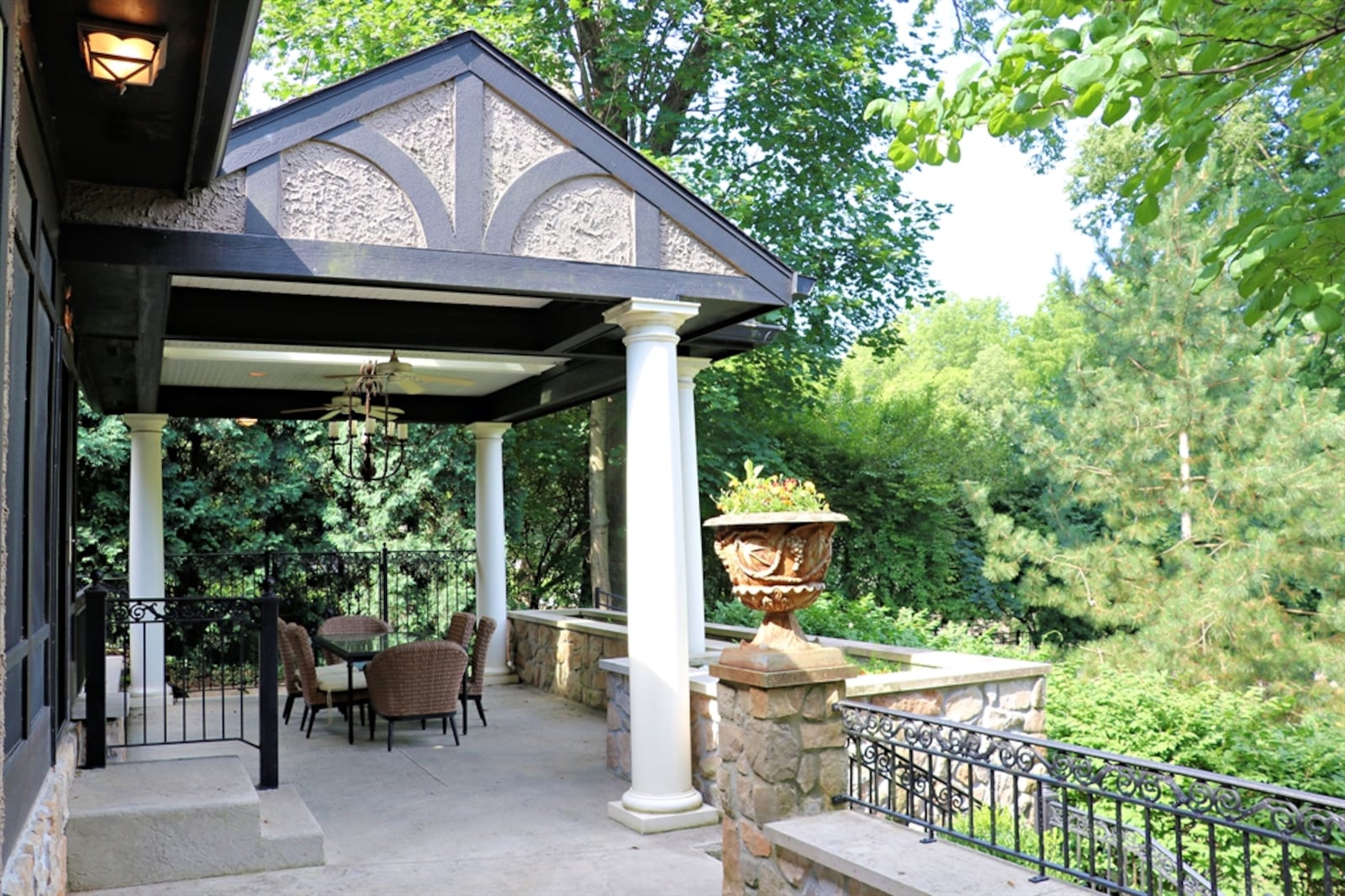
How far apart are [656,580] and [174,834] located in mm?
2680

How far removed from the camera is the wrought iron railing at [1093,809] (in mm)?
3336

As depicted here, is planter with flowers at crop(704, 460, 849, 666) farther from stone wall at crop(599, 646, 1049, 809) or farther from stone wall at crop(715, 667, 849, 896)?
stone wall at crop(599, 646, 1049, 809)

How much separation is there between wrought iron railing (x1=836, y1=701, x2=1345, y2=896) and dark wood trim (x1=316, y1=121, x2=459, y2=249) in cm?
306

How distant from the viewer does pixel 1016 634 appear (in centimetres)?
1700

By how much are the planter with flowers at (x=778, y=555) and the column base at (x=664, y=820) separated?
5.21 ft

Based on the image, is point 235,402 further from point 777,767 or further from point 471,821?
point 777,767

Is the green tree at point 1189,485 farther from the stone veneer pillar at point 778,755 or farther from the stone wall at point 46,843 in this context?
the stone wall at point 46,843

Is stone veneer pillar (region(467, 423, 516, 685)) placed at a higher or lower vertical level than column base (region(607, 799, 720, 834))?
higher

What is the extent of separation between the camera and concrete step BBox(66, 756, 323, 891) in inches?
199

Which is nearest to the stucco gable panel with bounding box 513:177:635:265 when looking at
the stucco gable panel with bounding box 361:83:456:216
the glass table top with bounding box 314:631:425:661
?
the stucco gable panel with bounding box 361:83:456:216

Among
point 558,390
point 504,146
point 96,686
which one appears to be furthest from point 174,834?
point 558,390

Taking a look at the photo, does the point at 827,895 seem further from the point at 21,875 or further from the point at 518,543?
the point at 518,543

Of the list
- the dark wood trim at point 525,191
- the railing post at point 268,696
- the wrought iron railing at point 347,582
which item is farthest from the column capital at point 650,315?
the wrought iron railing at point 347,582

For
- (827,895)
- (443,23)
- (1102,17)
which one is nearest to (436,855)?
(827,895)
